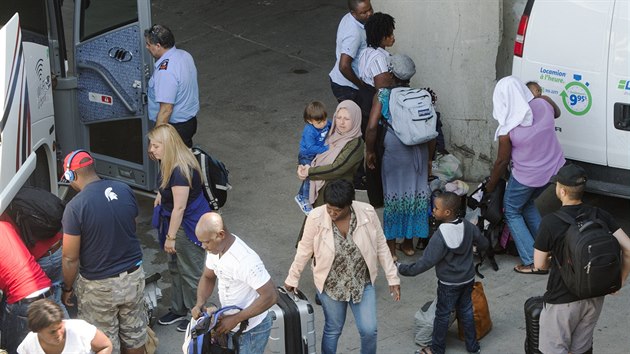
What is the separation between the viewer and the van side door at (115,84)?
31.5 ft

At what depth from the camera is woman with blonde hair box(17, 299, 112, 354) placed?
6.04m

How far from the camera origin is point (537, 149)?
8508 mm

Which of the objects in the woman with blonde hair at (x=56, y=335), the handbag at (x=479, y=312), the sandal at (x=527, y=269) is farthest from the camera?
the sandal at (x=527, y=269)

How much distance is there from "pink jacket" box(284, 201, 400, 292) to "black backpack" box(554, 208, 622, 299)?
119 cm

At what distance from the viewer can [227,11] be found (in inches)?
637

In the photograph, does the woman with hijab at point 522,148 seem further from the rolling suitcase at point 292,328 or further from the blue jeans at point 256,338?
the blue jeans at point 256,338

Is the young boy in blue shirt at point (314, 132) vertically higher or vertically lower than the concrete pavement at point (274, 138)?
higher

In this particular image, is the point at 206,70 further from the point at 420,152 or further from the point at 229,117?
the point at 420,152

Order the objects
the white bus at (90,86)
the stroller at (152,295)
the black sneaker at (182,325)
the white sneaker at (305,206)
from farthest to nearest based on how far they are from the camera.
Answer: the white bus at (90,86) < the white sneaker at (305,206) < the black sneaker at (182,325) < the stroller at (152,295)

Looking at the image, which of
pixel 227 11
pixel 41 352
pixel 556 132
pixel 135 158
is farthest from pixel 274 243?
pixel 227 11

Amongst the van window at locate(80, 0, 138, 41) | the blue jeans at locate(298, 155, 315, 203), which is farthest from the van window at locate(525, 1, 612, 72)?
the van window at locate(80, 0, 138, 41)

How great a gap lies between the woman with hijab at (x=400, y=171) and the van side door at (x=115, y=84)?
2150 mm

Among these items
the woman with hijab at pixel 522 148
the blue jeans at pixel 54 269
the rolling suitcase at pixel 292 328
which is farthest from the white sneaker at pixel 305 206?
the blue jeans at pixel 54 269

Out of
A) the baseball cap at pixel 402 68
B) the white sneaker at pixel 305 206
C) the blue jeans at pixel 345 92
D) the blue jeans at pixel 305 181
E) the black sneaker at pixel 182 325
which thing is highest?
the baseball cap at pixel 402 68
